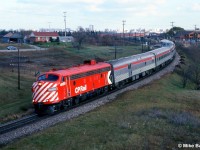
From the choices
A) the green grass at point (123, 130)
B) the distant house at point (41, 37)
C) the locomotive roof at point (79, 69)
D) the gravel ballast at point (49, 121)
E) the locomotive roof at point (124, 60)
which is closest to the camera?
the green grass at point (123, 130)

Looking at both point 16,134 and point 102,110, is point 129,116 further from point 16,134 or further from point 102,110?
point 16,134

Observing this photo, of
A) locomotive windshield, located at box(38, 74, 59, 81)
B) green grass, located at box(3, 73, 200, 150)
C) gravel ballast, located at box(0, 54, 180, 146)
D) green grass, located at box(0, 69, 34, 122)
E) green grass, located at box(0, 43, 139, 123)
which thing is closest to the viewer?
green grass, located at box(3, 73, 200, 150)

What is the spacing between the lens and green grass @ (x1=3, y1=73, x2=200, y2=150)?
16797 millimetres

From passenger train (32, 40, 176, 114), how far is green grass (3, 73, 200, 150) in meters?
2.78

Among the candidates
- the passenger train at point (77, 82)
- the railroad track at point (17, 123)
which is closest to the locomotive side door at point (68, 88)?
the passenger train at point (77, 82)

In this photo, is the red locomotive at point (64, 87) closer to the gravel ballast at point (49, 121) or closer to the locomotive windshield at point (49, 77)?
the locomotive windshield at point (49, 77)

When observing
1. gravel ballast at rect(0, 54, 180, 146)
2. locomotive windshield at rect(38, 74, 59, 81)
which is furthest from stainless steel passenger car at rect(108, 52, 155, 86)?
locomotive windshield at rect(38, 74, 59, 81)

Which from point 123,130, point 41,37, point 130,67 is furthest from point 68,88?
point 41,37

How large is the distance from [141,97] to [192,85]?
25.3m

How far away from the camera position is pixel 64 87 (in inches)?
1024

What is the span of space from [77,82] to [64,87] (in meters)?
2.24

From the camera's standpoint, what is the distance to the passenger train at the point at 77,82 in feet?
82.2

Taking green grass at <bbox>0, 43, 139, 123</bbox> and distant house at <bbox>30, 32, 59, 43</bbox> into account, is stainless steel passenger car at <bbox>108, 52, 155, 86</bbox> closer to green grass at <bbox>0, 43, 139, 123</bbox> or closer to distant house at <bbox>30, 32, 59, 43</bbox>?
green grass at <bbox>0, 43, 139, 123</bbox>

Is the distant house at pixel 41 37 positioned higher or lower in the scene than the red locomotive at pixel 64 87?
higher
